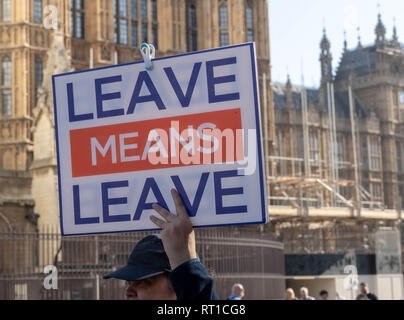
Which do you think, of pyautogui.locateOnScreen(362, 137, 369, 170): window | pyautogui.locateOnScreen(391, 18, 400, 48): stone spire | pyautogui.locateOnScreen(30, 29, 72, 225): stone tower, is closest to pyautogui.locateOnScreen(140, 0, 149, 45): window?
pyautogui.locateOnScreen(30, 29, 72, 225): stone tower

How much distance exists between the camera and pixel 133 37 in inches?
1017

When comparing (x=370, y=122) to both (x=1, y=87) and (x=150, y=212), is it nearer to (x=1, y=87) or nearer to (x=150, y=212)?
(x=1, y=87)

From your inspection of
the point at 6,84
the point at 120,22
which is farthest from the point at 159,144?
the point at 120,22

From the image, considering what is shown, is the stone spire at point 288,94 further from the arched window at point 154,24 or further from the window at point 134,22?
the window at point 134,22

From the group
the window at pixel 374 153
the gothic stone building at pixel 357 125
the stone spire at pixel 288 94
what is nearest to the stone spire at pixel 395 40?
the gothic stone building at pixel 357 125

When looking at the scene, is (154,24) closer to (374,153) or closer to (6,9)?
(6,9)

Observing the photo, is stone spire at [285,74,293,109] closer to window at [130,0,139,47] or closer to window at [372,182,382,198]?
window at [372,182,382,198]

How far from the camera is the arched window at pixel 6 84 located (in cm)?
2203

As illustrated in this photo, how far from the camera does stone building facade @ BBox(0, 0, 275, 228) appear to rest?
1644 centimetres

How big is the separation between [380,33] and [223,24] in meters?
23.0

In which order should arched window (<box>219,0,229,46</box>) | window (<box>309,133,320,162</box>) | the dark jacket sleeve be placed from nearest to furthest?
the dark jacket sleeve
arched window (<box>219,0,229,46</box>)
window (<box>309,133,320,162</box>)

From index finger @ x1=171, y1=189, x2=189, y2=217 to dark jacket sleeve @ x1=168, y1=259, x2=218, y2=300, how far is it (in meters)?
0.27
